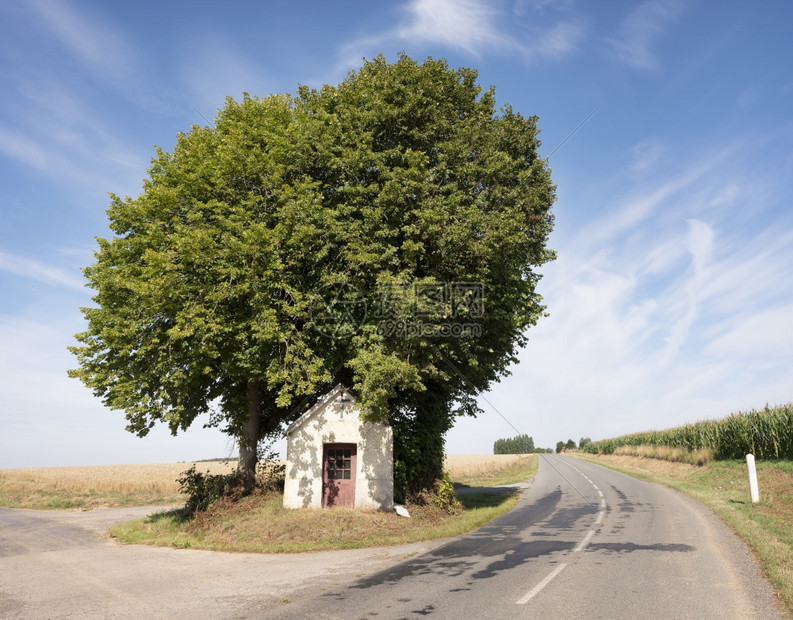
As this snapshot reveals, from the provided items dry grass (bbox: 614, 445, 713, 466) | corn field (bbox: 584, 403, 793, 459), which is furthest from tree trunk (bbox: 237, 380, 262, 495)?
dry grass (bbox: 614, 445, 713, 466)

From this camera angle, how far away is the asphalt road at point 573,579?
7.07 meters

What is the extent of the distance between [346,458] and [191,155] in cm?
1293

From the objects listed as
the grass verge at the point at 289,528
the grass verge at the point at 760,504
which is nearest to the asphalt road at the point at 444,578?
the grass verge at the point at 760,504

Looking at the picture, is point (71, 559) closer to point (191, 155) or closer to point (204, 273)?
point (204, 273)

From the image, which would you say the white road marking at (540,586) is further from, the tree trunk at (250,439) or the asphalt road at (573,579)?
the tree trunk at (250,439)

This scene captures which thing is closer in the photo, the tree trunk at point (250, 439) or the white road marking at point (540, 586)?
the white road marking at point (540, 586)

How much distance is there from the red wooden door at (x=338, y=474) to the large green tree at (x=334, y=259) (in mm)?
1830

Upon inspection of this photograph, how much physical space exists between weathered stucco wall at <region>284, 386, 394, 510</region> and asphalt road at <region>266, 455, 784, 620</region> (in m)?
4.26

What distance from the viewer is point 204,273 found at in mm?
17594

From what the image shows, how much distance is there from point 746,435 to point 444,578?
29.6 m

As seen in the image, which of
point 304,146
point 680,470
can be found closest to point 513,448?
point 680,470

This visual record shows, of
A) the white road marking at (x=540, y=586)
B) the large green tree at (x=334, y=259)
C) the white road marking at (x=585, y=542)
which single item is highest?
the large green tree at (x=334, y=259)

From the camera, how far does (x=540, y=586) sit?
8164 millimetres

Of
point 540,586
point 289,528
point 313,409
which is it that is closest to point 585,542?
point 540,586
